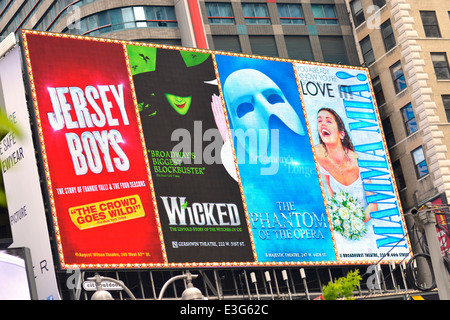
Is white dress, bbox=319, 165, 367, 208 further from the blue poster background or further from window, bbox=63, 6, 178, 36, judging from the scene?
window, bbox=63, 6, 178, 36

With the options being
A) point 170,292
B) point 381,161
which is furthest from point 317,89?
point 170,292

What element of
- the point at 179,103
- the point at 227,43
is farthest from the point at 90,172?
the point at 227,43

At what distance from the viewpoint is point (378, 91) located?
225 ft

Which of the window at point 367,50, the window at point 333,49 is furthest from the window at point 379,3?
the window at point 333,49

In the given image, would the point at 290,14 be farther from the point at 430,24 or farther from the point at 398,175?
the point at 398,175

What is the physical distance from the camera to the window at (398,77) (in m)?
66.6

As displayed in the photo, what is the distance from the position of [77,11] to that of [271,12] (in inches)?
626

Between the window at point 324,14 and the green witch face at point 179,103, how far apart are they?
21391 mm

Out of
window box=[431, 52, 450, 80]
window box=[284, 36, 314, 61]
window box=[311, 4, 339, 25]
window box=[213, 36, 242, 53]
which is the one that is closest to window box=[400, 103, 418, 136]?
window box=[431, 52, 450, 80]

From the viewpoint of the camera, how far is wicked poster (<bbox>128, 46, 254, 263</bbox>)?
172 feet

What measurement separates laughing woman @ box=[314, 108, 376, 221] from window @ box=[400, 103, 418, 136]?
6055 mm

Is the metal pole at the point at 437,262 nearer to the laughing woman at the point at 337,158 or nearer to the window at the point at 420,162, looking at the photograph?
the laughing woman at the point at 337,158

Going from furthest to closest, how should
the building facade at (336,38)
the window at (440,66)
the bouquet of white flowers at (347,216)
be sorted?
1. the window at (440,66)
2. the building facade at (336,38)
3. the bouquet of white flowers at (347,216)
